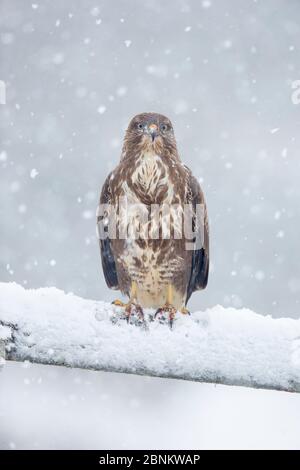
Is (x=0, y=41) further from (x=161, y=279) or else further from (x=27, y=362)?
(x=27, y=362)

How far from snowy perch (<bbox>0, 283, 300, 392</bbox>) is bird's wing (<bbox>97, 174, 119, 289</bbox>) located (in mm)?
1850

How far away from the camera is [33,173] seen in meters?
15.9

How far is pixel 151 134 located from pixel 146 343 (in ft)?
7.00

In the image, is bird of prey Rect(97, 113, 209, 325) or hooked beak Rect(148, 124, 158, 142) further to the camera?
hooked beak Rect(148, 124, 158, 142)

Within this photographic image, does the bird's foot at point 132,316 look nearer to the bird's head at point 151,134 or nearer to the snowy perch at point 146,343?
the snowy perch at point 146,343

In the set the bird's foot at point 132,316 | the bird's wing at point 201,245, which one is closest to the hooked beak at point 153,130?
the bird's wing at point 201,245

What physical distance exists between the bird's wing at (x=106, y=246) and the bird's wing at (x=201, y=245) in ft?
1.99

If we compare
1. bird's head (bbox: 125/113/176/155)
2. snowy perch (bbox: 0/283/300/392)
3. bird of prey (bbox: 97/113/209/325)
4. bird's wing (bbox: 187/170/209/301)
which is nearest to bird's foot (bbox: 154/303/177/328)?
snowy perch (bbox: 0/283/300/392)

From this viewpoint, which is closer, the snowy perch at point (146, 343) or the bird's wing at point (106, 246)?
the snowy perch at point (146, 343)

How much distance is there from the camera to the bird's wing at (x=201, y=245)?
18.0ft

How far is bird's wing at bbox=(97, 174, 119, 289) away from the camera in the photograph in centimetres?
556

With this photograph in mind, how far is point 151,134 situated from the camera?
539 cm

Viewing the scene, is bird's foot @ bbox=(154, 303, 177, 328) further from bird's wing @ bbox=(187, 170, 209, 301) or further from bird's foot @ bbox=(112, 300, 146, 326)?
bird's wing @ bbox=(187, 170, 209, 301)
